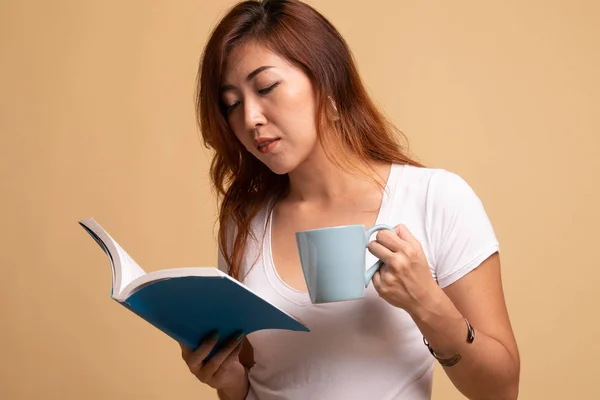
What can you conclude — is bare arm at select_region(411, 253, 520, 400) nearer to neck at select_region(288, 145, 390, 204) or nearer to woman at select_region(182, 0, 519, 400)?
woman at select_region(182, 0, 519, 400)

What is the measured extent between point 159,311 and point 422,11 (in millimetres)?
1732

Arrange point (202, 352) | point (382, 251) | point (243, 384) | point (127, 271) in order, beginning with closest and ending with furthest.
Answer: point (382, 251) < point (127, 271) < point (202, 352) < point (243, 384)

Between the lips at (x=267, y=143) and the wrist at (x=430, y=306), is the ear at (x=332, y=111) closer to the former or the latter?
the lips at (x=267, y=143)

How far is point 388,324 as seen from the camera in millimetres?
1502

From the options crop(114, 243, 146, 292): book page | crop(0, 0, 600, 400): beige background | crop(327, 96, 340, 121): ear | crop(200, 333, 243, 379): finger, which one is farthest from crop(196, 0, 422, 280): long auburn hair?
crop(0, 0, 600, 400): beige background

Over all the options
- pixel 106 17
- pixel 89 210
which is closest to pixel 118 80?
pixel 106 17

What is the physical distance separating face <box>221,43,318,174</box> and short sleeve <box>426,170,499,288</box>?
29 centimetres

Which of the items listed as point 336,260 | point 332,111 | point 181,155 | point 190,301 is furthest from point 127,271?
point 181,155

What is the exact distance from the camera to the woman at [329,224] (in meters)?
1.44

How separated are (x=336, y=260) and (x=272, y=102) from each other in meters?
0.46

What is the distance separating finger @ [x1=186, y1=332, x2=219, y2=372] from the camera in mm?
1444

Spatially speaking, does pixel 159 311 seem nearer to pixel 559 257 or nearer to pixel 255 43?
pixel 255 43

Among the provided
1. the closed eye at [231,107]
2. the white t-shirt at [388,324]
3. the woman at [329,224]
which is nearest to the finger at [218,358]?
the woman at [329,224]

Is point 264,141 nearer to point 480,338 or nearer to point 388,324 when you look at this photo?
point 388,324
